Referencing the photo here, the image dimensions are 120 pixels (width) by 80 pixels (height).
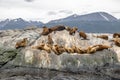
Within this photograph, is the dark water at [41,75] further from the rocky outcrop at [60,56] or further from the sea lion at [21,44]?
the sea lion at [21,44]

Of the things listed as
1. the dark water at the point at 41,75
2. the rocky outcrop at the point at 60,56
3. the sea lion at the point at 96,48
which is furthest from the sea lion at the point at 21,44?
the sea lion at the point at 96,48

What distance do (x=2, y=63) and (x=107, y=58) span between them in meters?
9.01

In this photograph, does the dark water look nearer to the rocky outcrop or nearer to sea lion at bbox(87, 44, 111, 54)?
the rocky outcrop

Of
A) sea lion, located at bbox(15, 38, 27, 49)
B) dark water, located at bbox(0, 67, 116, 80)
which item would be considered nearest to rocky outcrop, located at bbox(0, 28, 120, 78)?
sea lion, located at bbox(15, 38, 27, 49)

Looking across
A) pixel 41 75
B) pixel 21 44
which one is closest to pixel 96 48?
pixel 41 75

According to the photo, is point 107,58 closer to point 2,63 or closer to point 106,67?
point 106,67

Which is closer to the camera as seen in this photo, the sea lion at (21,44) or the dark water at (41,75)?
the dark water at (41,75)

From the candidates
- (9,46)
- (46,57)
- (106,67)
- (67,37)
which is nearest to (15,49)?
(9,46)

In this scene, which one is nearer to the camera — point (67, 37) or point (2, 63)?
point (2, 63)

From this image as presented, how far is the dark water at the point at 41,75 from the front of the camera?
87.4ft

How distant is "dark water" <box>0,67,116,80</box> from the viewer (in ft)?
87.4

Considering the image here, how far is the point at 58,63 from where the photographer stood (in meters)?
27.8

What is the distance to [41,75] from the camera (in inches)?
1063

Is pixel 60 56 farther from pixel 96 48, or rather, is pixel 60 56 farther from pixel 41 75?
pixel 96 48
